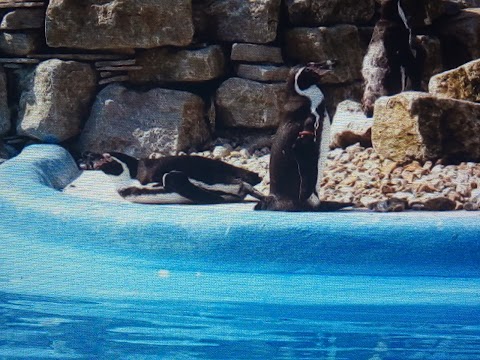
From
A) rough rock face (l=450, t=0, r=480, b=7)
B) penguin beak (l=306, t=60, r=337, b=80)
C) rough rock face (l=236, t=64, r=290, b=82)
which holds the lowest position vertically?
rough rock face (l=236, t=64, r=290, b=82)

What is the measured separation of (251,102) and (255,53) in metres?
0.32

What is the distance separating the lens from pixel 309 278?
11.0 feet

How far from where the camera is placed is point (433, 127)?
4445 millimetres

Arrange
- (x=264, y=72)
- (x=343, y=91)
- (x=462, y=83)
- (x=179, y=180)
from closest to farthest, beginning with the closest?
(x=179, y=180), (x=462, y=83), (x=264, y=72), (x=343, y=91)

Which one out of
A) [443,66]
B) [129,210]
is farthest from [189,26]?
[129,210]

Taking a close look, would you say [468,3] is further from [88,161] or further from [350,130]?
[88,161]

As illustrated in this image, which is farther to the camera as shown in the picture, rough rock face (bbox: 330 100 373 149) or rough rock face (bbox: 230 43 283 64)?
rough rock face (bbox: 230 43 283 64)

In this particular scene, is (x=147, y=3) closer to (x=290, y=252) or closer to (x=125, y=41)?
(x=125, y=41)

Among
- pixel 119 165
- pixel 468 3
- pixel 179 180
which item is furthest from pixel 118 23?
pixel 468 3

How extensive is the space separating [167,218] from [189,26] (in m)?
2.29

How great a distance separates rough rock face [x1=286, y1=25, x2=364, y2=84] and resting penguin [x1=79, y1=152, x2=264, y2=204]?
60.8 inches

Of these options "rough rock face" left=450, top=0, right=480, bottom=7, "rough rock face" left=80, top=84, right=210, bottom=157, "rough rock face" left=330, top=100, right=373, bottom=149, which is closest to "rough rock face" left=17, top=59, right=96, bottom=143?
"rough rock face" left=80, top=84, right=210, bottom=157

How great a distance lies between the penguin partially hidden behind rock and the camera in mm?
3777

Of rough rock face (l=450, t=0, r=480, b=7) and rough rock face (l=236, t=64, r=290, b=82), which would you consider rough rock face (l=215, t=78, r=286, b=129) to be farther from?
rough rock face (l=450, t=0, r=480, b=7)
